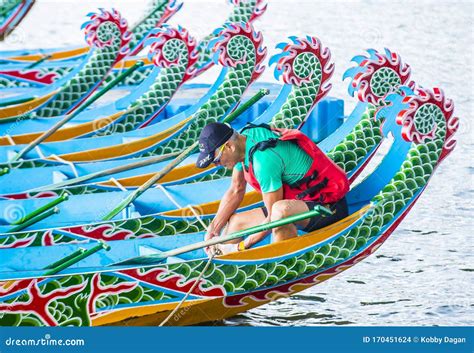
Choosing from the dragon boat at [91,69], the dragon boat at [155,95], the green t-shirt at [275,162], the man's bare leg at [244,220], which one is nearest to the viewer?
the green t-shirt at [275,162]

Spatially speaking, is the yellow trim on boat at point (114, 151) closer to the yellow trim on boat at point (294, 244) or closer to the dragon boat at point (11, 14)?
the yellow trim on boat at point (294, 244)

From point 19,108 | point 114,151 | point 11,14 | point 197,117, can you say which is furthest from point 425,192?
point 11,14

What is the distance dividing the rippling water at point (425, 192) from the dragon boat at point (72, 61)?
258 millimetres

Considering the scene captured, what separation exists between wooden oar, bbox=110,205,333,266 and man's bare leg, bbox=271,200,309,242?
85 mm

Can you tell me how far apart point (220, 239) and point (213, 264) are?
0.52 feet

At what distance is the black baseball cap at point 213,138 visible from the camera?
249 inches

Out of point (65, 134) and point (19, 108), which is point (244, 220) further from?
point (19, 108)

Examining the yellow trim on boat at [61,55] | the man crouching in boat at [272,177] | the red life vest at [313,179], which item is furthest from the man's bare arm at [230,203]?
the yellow trim on boat at [61,55]

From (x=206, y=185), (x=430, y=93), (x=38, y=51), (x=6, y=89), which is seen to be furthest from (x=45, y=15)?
(x=430, y=93)

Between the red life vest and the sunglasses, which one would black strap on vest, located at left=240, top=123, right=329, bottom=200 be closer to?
the red life vest

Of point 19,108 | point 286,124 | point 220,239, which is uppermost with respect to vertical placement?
point 19,108

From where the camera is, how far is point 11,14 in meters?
12.0

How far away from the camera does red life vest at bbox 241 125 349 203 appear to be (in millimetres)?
6477

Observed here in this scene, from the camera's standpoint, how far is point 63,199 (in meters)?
6.64
